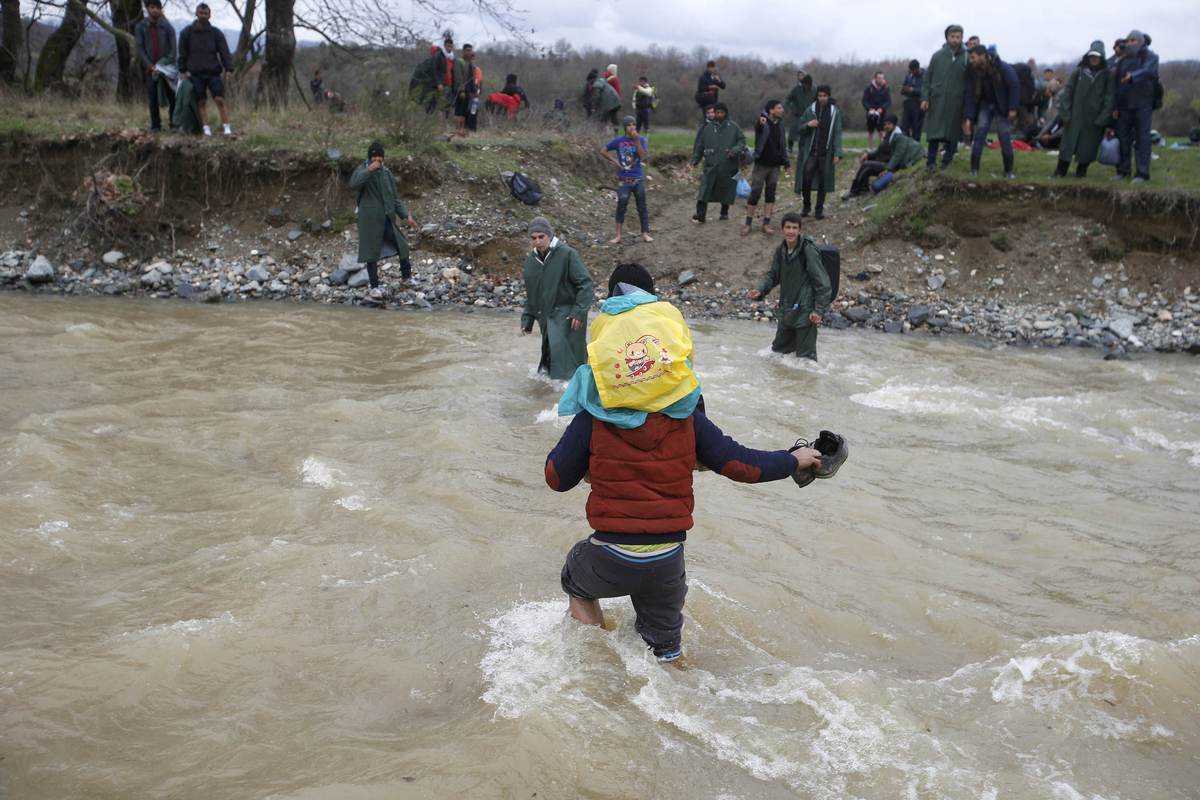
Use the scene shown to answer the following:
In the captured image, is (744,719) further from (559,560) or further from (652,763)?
(559,560)

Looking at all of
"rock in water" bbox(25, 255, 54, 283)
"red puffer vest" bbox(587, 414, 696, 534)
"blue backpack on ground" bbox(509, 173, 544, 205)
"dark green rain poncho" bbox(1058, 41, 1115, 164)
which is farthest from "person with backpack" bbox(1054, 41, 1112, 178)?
"rock in water" bbox(25, 255, 54, 283)

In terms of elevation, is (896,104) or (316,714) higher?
(896,104)

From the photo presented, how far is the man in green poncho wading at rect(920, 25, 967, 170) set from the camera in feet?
44.1

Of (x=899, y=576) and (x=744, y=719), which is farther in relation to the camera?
(x=899, y=576)

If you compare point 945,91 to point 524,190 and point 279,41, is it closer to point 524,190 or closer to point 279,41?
point 524,190

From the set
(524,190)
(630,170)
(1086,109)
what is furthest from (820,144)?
(524,190)

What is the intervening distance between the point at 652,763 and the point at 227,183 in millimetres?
14064

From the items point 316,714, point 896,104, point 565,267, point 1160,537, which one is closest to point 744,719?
point 316,714

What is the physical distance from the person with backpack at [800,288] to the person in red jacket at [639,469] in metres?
6.31

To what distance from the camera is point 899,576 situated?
5.68m

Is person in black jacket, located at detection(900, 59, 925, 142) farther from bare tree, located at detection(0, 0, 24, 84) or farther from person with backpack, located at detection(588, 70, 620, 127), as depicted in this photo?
→ bare tree, located at detection(0, 0, 24, 84)

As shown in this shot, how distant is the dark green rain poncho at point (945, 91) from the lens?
1345 cm

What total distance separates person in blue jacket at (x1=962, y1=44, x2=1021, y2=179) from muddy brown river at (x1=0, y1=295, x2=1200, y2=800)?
5242 mm

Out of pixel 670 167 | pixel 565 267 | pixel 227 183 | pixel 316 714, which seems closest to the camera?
pixel 316 714
